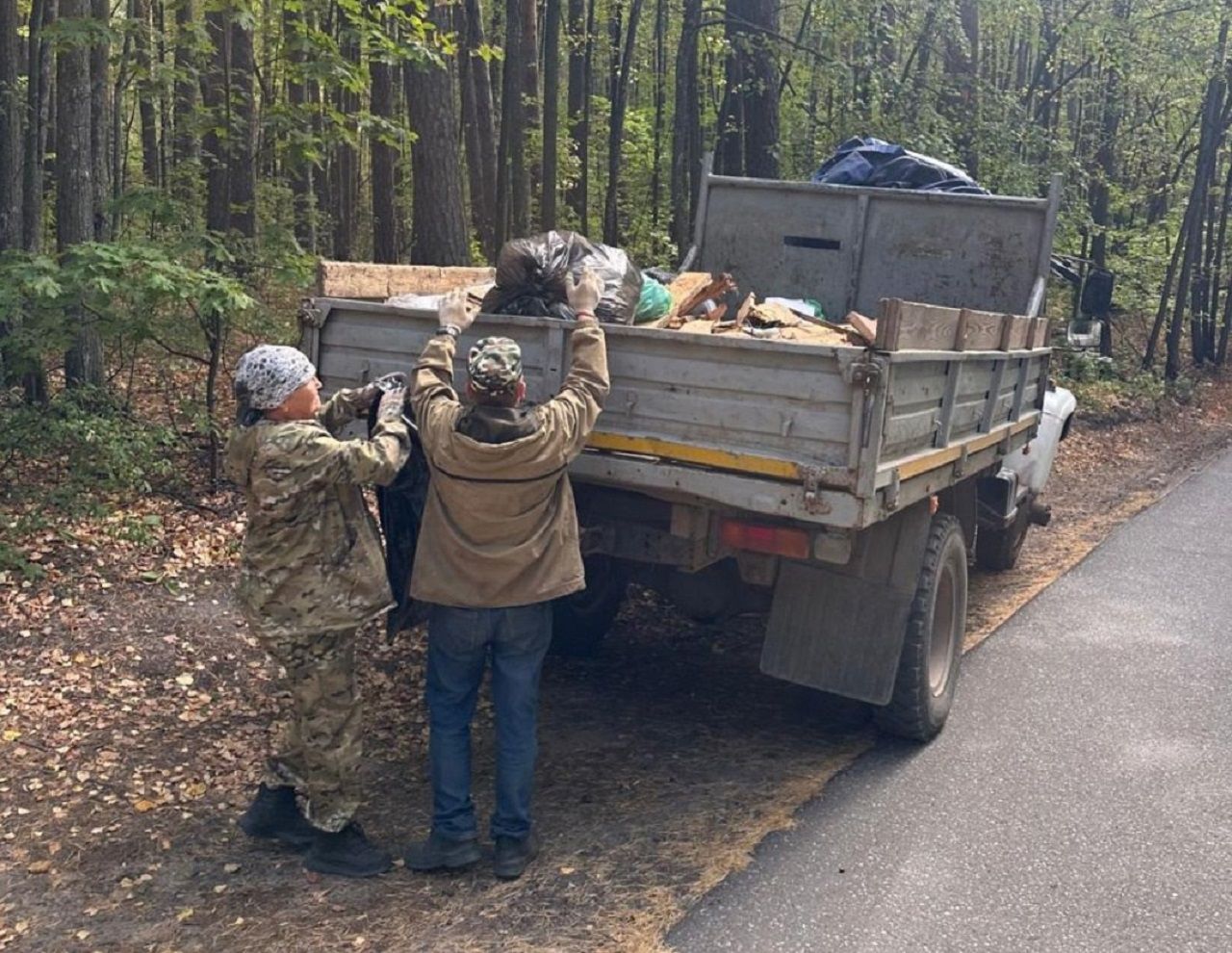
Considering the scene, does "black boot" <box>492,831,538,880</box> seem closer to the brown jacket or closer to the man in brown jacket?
the man in brown jacket

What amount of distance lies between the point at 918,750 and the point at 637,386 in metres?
2.16

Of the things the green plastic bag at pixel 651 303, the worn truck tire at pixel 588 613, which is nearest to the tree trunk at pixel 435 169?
the worn truck tire at pixel 588 613

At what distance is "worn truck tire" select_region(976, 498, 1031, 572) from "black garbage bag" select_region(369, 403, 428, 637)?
16.1 feet

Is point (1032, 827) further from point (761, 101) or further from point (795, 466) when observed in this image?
point (761, 101)

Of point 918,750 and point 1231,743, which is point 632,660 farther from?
point 1231,743

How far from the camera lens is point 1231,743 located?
Result: 18.0ft

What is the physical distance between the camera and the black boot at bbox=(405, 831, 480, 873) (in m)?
4.08

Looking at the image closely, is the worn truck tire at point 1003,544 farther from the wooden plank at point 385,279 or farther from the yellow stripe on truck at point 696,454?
the yellow stripe on truck at point 696,454

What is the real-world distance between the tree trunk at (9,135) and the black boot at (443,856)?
23.5 feet

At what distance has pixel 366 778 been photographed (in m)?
4.90

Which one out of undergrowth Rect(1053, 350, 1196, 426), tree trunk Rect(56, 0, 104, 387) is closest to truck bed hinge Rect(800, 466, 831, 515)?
tree trunk Rect(56, 0, 104, 387)

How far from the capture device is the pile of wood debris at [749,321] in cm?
475

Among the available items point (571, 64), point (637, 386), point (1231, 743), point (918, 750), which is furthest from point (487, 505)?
point (571, 64)

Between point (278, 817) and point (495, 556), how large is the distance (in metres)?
1.29
